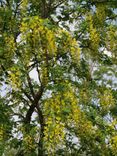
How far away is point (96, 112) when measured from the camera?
930 cm

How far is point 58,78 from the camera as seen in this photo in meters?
9.23

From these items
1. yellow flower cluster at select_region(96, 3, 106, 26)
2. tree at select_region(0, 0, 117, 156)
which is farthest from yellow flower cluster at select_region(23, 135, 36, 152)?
yellow flower cluster at select_region(96, 3, 106, 26)

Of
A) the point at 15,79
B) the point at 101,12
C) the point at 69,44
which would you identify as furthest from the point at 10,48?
the point at 101,12

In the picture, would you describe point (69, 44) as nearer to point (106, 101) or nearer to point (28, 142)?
point (106, 101)

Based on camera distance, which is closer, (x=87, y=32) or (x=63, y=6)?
(x=87, y=32)

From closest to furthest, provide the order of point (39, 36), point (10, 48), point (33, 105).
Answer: point (39, 36) → point (10, 48) → point (33, 105)

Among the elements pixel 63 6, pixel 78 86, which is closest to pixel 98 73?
pixel 63 6

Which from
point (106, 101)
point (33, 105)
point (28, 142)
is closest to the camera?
point (28, 142)

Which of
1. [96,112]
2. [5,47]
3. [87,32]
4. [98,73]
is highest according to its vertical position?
[98,73]

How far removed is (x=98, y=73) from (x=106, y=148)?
18.0 m

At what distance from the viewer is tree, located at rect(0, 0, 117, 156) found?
8734mm

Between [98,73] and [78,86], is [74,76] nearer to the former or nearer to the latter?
[78,86]

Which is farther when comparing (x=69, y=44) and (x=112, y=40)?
(x=112, y=40)

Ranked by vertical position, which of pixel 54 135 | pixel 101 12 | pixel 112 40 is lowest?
pixel 54 135
